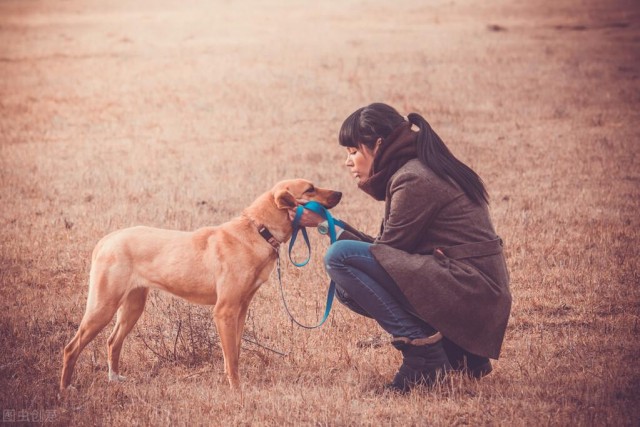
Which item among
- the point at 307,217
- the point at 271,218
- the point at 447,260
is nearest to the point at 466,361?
the point at 447,260

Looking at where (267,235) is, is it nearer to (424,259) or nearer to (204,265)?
(204,265)

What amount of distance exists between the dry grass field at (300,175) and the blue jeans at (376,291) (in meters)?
0.46

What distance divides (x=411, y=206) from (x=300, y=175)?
288 inches

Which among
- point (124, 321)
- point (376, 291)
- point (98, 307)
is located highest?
point (376, 291)

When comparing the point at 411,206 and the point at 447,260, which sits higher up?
the point at 411,206

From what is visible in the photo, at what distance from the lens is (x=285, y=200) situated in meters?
5.20

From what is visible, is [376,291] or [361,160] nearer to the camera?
[376,291]

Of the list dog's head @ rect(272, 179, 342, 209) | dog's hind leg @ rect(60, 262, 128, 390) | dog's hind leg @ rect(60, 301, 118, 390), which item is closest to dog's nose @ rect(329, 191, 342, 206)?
dog's head @ rect(272, 179, 342, 209)

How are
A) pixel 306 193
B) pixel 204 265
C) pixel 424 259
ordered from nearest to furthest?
pixel 424 259, pixel 204 265, pixel 306 193

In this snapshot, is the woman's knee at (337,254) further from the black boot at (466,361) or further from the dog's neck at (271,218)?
the black boot at (466,361)

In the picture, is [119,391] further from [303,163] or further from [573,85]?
[573,85]

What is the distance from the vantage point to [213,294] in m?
5.22

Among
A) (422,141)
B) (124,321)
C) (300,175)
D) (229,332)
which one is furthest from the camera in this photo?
(300,175)

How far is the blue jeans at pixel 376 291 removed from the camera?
487 centimetres
